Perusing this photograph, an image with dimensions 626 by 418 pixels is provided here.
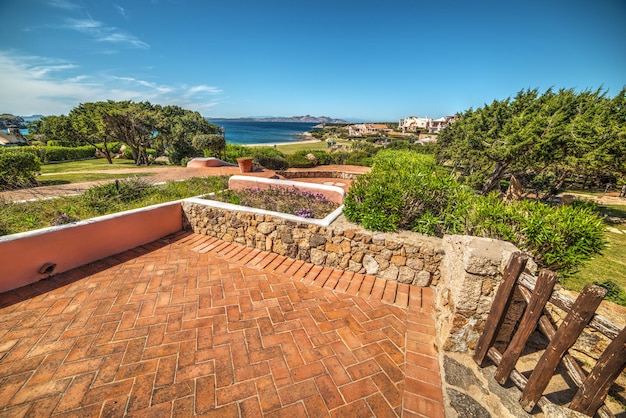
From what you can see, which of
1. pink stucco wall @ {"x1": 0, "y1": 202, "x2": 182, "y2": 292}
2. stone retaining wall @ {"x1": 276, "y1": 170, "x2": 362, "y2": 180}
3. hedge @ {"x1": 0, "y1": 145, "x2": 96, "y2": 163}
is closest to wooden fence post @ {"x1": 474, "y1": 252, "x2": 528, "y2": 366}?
pink stucco wall @ {"x1": 0, "y1": 202, "x2": 182, "y2": 292}

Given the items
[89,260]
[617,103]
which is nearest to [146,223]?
[89,260]

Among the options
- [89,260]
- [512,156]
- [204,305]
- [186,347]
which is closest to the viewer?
[186,347]

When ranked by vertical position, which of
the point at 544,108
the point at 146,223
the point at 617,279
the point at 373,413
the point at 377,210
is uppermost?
the point at 544,108

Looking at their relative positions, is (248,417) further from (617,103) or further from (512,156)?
(617,103)

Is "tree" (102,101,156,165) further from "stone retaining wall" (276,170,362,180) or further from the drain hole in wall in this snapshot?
Result: the drain hole in wall

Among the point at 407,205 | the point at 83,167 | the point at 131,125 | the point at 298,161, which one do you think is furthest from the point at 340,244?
the point at 131,125

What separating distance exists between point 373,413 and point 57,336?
11.7 feet

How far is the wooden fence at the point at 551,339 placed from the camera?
4.93 ft

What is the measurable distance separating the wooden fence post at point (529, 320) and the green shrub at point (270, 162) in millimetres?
13641

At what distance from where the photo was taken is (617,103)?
14812 mm

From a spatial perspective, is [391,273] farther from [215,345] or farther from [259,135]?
[259,135]

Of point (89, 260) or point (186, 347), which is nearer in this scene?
point (186, 347)

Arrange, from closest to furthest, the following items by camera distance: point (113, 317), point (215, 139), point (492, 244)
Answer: point (492, 244) < point (113, 317) < point (215, 139)

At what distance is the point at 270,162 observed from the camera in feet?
47.0
